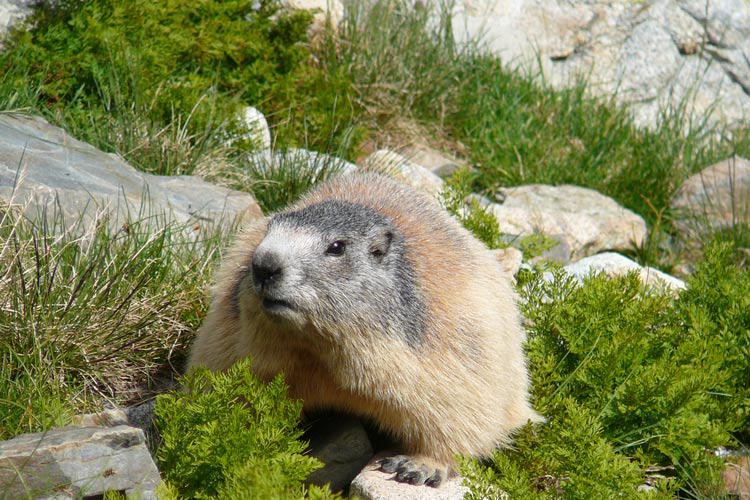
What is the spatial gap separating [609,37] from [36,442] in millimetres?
10167

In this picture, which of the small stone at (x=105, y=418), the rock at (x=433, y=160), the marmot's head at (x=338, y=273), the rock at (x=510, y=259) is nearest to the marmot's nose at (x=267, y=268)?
the marmot's head at (x=338, y=273)

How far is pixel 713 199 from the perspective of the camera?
9203 millimetres

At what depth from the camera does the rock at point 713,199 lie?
8.86 meters

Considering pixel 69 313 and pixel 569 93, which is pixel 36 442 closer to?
pixel 69 313

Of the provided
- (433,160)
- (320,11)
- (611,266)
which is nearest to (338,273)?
(611,266)

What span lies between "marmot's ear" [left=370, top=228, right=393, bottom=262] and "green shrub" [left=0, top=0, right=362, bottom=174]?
3152 mm

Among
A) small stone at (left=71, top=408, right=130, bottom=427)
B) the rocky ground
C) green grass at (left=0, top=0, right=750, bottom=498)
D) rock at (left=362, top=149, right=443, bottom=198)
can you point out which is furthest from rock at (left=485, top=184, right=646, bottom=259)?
small stone at (left=71, top=408, right=130, bottom=427)

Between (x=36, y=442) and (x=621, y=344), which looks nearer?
(x=36, y=442)

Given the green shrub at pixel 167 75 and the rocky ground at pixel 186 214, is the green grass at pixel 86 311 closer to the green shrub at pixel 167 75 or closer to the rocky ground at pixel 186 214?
the rocky ground at pixel 186 214

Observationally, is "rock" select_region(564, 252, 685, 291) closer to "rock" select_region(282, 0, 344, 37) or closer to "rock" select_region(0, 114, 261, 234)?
"rock" select_region(0, 114, 261, 234)

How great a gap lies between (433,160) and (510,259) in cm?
288

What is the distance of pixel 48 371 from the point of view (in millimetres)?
4891

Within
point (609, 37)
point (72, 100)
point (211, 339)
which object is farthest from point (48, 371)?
point (609, 37)

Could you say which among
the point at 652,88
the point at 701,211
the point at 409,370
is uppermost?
the point at 652,88
